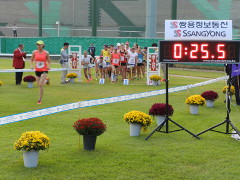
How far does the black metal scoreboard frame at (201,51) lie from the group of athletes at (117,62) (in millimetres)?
14904

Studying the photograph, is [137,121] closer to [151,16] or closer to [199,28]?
[199,28]

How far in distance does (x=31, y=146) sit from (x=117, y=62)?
57.6ft

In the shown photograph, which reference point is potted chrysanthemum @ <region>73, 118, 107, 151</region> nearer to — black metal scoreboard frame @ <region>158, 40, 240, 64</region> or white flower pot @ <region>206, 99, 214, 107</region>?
black metal scoreboard frame @ <region>158, 40, 240, 64</region>

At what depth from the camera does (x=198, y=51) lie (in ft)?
33.8

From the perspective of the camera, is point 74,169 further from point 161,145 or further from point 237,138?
point 237,138

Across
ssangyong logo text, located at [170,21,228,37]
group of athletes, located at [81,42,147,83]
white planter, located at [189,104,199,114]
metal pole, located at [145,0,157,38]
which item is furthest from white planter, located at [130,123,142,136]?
metal pole, located at [145,0,157,38]

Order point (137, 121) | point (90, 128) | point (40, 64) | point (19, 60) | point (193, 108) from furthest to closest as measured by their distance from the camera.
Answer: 1. point (19, 60)
2. point (40, 64)
3. point (193, 108)
4. point (137, 121)
5. point (90, 128)

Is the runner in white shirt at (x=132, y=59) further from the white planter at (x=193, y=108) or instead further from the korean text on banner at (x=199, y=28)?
the white planter at (x=193, y=108)

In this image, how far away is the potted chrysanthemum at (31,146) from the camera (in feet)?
26.4

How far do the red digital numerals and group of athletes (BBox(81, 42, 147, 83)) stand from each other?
14920 mm

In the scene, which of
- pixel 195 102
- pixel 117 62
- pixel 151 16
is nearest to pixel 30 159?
pixel 195 102

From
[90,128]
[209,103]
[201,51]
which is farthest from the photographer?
[209,103]

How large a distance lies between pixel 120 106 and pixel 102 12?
3884 centimetres

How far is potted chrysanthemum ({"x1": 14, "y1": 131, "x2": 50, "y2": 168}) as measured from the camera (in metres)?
8.05
